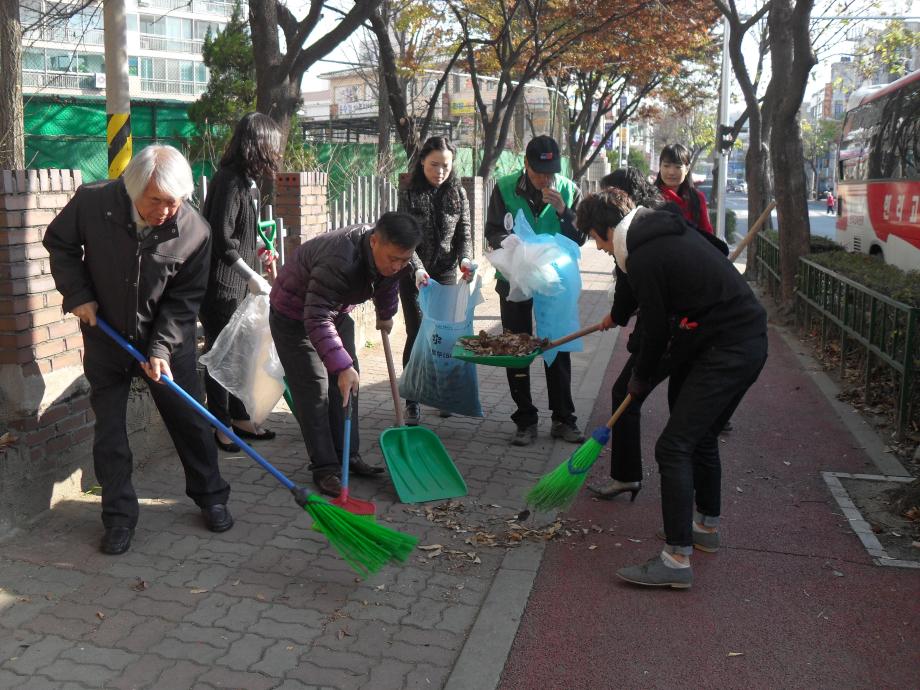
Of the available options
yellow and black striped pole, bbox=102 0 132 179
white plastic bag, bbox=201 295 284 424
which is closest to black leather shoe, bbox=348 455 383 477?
white plastic bag, bbox=201 295 284 424

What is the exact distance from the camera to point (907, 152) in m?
11.5

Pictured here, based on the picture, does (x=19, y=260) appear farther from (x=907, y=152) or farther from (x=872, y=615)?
(x=907, y=152)

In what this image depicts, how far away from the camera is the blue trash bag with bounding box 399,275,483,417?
5.81 metres

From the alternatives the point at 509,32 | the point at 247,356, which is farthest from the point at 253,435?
the point at 509,32

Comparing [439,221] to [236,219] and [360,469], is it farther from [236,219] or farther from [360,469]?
[360,469]

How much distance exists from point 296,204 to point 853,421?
4.60m

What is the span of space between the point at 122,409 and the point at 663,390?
4609mm

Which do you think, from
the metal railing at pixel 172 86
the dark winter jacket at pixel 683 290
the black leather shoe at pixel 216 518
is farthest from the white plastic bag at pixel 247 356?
the metal railing at pixel 172 86

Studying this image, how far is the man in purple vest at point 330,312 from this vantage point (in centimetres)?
411

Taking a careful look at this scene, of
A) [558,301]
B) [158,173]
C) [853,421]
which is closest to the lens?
[158,173]

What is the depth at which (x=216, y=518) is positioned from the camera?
4301 millimetres

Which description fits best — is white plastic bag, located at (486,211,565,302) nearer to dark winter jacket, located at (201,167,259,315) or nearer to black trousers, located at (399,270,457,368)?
black trousers, located at (399,270,457,368)

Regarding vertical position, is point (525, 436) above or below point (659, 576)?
above

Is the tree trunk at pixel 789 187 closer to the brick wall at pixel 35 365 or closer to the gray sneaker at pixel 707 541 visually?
the gray sneaker at pixel 707 541
